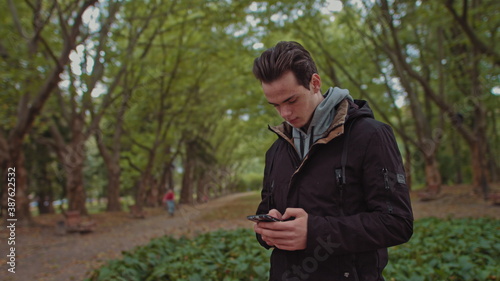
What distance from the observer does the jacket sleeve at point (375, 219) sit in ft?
4.80

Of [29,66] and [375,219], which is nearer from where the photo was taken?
[375,219]

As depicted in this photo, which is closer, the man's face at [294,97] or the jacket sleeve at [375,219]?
the jacket sleeve at [375,219]

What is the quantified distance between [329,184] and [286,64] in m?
0.58

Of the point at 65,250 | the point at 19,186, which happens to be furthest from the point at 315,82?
the point at 19,186

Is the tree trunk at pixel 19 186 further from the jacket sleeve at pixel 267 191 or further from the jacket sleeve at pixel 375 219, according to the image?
the jacket sleeve at pixel 375 219

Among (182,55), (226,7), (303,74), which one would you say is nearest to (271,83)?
(303,74)

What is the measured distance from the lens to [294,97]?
1.66 m

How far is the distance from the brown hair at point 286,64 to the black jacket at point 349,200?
0.24m

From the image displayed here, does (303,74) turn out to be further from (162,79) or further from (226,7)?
(162,79)

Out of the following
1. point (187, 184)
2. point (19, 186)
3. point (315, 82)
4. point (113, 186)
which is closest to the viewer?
point (315, 82)

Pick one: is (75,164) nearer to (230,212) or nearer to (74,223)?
(74,223)

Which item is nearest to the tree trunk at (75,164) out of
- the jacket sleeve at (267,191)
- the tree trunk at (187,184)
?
the tree trunk at (187,184)

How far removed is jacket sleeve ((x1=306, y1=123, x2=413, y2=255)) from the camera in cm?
146

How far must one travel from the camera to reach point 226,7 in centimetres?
1168
